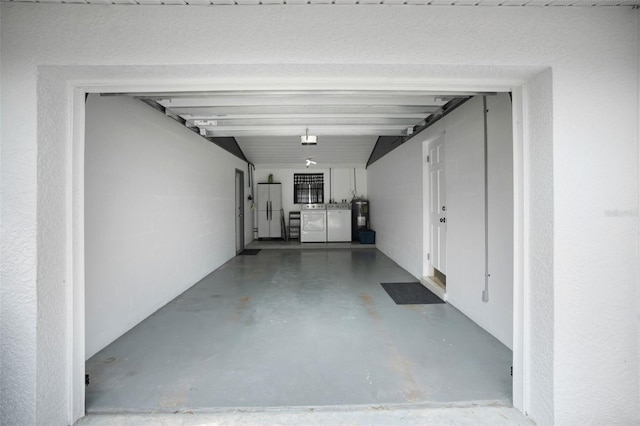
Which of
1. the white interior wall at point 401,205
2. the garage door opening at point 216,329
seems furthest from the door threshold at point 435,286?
the garage door opening at point 216,329

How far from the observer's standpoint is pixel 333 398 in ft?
5.78

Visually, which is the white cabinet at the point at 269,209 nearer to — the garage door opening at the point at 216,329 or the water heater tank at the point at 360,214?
the water heater tank at the point at 360,214

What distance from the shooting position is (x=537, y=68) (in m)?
1.45

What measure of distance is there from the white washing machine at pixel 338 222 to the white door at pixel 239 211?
233cm

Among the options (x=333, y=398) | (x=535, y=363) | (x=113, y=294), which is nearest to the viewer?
(x=535, y=363)

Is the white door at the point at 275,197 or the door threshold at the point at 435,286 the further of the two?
the white door at the point at 275,197

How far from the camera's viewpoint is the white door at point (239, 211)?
22.2ft

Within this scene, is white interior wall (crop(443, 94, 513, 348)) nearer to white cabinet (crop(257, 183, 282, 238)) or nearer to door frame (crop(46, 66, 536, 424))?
door frame (crop(46, 66, 536, 424))

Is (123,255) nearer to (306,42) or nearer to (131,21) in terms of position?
(131,21)

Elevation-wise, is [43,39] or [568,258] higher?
[43,39]

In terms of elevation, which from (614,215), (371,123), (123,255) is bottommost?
(123,255)

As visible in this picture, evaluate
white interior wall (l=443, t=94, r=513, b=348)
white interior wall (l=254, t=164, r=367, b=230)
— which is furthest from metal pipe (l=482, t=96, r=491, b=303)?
white interior wall (l=254, t=164, r=367, b=230)

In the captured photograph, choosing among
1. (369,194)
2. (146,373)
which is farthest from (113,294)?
(369,194)

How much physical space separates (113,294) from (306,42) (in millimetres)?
2543
